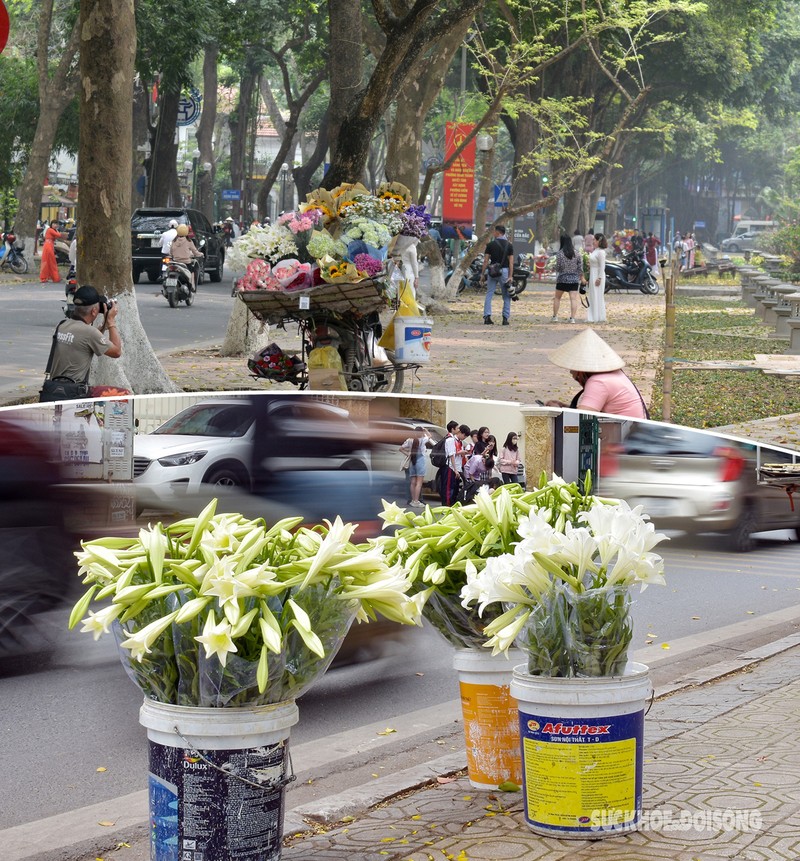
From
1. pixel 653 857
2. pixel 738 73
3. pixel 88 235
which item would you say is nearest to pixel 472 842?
pixel 653 857

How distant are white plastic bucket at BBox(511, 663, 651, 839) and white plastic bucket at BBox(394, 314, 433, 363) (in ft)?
27.0

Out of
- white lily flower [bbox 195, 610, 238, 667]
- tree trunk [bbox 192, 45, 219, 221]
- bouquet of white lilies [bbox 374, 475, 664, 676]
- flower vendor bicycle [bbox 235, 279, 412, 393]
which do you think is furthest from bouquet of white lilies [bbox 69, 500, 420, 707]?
tree trunk [bbox 192, 45, 219, 221]

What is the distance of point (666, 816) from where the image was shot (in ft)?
15.0

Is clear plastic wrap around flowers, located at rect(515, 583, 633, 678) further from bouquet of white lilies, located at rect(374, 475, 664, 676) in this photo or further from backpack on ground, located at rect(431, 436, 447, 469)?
backpack on ground, located at rect(431, 436, 447, 469)

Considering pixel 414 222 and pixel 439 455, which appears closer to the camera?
pixel 439 455

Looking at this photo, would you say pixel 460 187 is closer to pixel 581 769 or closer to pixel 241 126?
pixel 241 126

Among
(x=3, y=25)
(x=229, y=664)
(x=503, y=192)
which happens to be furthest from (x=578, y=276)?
(x=229, y=664)

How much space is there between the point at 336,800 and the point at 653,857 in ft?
4.50

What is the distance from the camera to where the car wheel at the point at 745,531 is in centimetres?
797

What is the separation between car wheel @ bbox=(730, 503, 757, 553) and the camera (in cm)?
797

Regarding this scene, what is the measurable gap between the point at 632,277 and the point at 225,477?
34.4 m

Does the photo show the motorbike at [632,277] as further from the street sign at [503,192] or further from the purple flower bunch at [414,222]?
the purple flower bunch at [414,222]

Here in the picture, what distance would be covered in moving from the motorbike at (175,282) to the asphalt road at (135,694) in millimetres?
16760

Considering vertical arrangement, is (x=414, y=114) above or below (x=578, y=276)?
above
